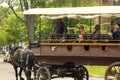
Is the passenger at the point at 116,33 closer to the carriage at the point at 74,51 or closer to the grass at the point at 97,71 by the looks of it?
the carriage at the point at 74,51

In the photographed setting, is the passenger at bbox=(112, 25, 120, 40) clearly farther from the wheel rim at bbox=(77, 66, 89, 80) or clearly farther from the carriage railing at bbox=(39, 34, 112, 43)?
the wheel rim at bbox=(77, 66, 89, 80)

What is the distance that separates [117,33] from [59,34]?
234 centimetres

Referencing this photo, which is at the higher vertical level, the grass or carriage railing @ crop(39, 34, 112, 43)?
carriage railing @ crop(39, 34, 112, 43)

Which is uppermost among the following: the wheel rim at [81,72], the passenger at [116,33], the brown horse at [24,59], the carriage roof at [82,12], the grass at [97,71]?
the carriage roof at [82,12]

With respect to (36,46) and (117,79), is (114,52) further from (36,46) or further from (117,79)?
(36,46)

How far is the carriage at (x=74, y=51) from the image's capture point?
17.6 metres

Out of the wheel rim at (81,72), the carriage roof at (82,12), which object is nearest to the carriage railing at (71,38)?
the carriage roof at (82,12)

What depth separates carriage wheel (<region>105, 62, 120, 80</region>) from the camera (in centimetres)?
1717

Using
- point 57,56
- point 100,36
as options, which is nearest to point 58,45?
point 57,56

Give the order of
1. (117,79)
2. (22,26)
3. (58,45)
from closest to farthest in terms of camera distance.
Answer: (117,79)
(58,45)
(22,26)

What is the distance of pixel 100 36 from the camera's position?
1822 cm

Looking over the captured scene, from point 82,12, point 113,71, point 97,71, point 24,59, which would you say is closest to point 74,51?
point 82,12

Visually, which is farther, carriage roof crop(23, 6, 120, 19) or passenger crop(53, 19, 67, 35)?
passenger crop(53, 19, 67, 35)

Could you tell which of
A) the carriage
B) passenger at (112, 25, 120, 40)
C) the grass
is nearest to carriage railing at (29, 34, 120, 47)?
the carriage
